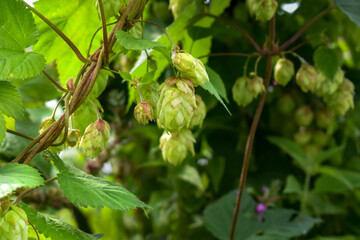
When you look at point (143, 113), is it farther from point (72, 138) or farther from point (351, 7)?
point (351, 7)

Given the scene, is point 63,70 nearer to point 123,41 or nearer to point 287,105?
point 123,41

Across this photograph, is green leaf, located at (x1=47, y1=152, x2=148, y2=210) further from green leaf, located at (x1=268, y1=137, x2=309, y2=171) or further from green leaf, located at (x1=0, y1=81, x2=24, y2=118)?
green leaf, located at (x1=268, y1=137, x2=309, y2=171)

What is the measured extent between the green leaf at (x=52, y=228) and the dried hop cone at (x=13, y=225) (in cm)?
13

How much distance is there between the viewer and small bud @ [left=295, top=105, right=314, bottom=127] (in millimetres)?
1532

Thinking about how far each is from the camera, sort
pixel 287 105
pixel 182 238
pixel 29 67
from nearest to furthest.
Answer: pixel 29 67 < pixel 287 105 < pixel 182 238

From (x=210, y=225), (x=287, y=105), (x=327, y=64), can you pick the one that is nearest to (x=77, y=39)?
(x=327, y=64)

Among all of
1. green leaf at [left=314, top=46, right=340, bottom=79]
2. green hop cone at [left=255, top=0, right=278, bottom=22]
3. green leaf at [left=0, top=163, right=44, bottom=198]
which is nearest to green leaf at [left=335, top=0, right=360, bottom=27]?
green leaf at [left=314, top=46, right=340, bottom=79]

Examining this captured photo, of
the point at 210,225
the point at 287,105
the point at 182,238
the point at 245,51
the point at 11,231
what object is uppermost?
the point at 11,231

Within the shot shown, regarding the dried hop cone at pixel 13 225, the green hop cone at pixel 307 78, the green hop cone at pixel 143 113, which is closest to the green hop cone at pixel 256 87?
the green hop cone at pixel 307 78

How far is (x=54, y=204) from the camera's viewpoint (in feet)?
Result: 4.81

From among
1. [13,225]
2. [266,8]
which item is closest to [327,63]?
[266,8]

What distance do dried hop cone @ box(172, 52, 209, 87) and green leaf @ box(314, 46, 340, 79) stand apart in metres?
0.57

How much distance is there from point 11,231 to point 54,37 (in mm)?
464

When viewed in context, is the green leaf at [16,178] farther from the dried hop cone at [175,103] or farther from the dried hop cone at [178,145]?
the dried hop cone at [178,145]
